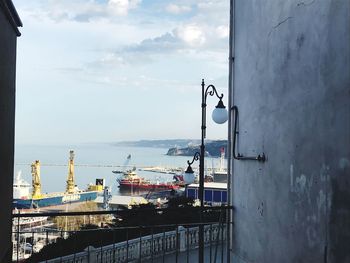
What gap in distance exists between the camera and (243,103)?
4414 millimetres

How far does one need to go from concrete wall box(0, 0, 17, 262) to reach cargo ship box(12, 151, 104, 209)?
3079 cm

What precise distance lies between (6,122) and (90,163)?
3928 inches

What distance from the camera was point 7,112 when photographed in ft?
10.1

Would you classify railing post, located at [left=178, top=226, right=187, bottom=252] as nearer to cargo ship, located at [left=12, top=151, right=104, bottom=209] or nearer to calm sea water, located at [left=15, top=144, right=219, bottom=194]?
calm sea water, located at [left=15, top=144, right=219, bottom=194]

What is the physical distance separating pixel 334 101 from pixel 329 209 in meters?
0.68

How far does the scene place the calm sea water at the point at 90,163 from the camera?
57.2 metres

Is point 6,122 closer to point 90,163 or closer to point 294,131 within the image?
point 294,131

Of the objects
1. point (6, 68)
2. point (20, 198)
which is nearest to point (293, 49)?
point (6, 68)

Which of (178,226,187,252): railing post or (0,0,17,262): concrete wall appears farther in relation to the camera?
(178,226,187,252): railing post

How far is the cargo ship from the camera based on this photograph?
34938mm

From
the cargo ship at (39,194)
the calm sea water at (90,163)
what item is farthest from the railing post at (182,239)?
the cargo ship at (39,194)

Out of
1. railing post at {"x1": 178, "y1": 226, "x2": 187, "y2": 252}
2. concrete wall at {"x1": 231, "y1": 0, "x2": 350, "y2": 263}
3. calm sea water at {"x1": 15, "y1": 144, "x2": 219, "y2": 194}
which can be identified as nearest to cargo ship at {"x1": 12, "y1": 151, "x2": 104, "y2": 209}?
calm sea water at {"x1": 15, "y1": 144, "x2": 219, "y2": 194}

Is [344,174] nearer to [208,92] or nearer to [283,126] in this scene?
[283,126]

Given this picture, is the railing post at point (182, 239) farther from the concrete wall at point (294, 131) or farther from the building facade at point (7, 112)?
the building facade at point (7, 112)
